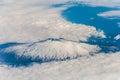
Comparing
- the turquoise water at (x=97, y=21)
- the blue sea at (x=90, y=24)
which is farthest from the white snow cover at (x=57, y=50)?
the turquoise water at (x=97, y=21)

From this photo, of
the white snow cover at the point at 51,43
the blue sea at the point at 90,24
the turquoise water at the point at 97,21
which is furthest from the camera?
the turquoise water at the point at 97,21

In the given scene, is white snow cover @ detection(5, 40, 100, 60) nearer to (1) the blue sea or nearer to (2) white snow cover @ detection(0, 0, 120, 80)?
(2) white snow cover @ detection(0, 0, 120, 80)

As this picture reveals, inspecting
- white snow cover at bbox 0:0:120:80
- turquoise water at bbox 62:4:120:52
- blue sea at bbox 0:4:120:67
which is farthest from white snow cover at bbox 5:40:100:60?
turquoise water at bbox 62:4:120:52

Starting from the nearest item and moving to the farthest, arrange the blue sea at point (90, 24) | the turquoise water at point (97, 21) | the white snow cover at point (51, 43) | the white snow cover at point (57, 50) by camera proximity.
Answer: the white snow cover at point (51, 43) < the blue sea at point (90, 24) < the white snow cover at point (57, 50) < the turquoise water at point (97, 21)

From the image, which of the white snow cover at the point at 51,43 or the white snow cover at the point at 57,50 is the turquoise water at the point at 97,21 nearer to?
the white snow cover at the point at 51,43

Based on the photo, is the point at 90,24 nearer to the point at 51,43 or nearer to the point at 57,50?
the point at 51,43
